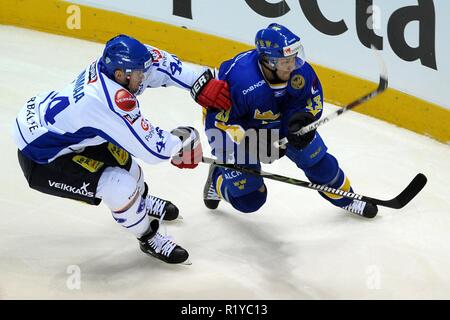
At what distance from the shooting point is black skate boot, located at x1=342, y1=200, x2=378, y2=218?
13.0 feet

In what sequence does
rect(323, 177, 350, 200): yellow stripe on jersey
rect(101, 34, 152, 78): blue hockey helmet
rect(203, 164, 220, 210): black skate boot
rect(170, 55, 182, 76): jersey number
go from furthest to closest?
rect(203, 164, 220, 210): black skate boot, rect(323, 177, 350, 200): yellow stripe on jersey, rect(170, 55, 182, 76): jersey number, rect(101, 34, 152, 78): blue hockey helmet

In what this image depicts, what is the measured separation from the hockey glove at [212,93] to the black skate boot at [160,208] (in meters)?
0.65

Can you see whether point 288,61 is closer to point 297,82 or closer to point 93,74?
point 297,82

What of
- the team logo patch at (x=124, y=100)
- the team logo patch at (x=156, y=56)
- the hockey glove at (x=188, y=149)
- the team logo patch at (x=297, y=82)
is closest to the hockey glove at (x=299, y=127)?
the team logo patch at (x=297, y=82)

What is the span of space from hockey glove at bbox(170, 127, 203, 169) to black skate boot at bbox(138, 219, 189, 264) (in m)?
0.38

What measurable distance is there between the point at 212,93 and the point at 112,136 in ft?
1.81

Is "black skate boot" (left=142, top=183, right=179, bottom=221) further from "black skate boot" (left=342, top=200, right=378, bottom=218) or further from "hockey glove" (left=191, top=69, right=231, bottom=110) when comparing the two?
"black skate boot" (left=342, top=200, right=378, bottom=218)

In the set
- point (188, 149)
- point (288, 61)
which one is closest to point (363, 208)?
point (288, 61)

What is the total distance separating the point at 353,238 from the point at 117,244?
3.75ft

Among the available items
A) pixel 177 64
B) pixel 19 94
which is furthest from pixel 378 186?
pixel 19 94

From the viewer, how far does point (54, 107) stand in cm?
323

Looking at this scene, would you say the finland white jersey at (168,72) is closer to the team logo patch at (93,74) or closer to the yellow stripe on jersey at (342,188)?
the team logo patch at (93,74)

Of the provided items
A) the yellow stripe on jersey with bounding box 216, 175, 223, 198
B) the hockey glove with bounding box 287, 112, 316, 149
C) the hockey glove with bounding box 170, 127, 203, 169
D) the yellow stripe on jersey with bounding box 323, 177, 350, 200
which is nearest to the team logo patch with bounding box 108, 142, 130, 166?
the hockey glove with bounding box 170, 127, 203, 169

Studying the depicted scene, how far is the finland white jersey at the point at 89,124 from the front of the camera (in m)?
3.09
